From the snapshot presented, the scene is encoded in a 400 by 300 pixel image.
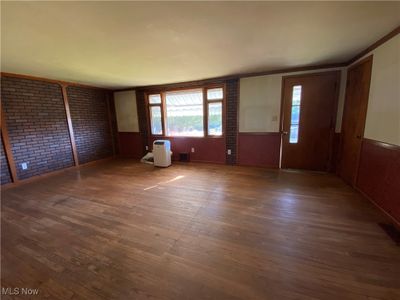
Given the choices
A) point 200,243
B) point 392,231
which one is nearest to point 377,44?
point 392,231

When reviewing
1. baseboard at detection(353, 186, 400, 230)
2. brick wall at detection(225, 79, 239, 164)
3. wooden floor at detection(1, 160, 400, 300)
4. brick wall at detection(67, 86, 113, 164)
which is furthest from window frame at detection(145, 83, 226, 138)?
baseboard at detection(353, 186, 400, 230)

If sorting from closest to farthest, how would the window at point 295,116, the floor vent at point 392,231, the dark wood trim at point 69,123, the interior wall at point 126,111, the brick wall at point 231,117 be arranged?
the floor vent at point 392,231
the window at point 295,116
the brick wall at point 231,117
the dark wood trim at point 69,123
the interior wall at point 126,111

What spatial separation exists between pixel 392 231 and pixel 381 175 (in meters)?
0.75

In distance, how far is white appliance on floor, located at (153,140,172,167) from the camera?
447 centimetres

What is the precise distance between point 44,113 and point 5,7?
3.26 meters

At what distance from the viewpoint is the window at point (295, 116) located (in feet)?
12.0

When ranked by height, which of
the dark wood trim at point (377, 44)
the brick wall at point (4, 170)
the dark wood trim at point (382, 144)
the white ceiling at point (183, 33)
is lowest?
the brick wall at point (4, 170)

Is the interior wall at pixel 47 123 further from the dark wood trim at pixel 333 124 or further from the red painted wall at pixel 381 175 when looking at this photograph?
the red painted wall at pixel 381 175

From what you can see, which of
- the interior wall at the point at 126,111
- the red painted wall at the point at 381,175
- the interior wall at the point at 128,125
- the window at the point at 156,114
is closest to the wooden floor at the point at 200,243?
→ the red painted wall at the point at 381,175

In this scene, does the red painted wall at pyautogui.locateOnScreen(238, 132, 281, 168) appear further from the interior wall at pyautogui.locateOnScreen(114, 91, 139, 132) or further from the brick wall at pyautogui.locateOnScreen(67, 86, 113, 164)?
the brick wall at pyautogui.locateOnScreen(67, 86, 113, 164)

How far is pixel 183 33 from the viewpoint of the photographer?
1.93 metres

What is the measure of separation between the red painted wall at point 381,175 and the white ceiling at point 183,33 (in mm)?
1442

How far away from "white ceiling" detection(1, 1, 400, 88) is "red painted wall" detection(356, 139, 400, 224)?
1442mm

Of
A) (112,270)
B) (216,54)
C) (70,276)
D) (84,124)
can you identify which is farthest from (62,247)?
(84,124)
